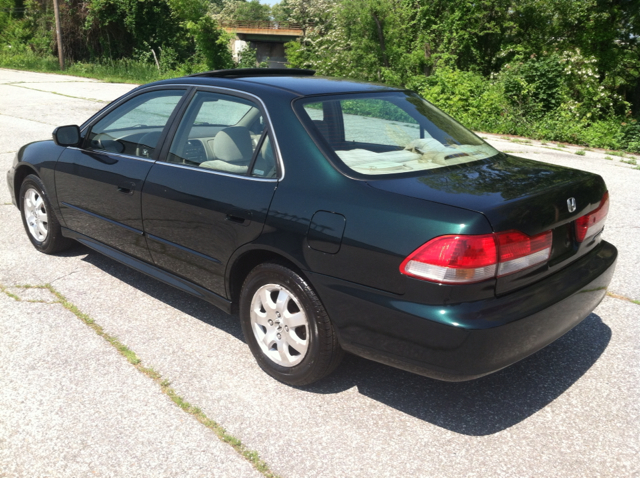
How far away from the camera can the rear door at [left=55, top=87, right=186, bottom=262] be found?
4.06 metres

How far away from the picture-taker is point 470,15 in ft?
71.6

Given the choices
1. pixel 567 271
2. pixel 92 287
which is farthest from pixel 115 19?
pixel 567 271

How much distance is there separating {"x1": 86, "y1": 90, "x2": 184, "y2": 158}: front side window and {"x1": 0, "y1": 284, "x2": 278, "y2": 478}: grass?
1.16 metres

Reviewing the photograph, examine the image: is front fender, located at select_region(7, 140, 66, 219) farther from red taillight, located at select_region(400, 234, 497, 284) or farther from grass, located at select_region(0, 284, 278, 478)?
red taillight, located at select_region(400, 234, 497, 284)

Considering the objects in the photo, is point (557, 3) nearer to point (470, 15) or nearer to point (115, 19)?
point (470, 15)

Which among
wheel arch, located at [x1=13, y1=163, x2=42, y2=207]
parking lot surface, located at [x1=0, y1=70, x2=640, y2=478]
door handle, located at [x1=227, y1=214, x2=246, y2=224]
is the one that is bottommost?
parking lot surface, located at [x1=0, y1=70, x2=640, y2=478]

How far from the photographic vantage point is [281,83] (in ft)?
12.1

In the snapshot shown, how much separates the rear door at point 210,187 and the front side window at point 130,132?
0.23m

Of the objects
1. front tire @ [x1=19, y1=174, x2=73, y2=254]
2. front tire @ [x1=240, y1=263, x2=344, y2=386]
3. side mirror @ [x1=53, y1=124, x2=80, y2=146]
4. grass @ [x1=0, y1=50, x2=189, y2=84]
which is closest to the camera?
front tire @ [x1=240, y1=263, x2=344, y2=386]

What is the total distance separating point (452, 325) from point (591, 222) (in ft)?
3.97

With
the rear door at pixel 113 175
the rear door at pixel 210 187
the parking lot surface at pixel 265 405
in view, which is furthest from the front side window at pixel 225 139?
the parking lot surface at pixel 265 405

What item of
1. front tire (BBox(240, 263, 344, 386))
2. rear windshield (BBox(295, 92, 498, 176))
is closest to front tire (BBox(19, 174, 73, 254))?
front tire (BBox(240, 263, 344, 386))

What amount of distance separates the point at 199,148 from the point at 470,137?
1748mm

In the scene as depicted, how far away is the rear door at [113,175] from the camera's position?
4.06 m
